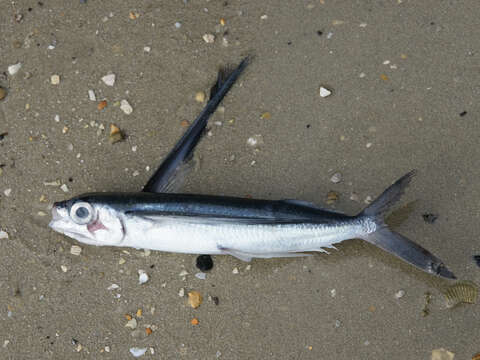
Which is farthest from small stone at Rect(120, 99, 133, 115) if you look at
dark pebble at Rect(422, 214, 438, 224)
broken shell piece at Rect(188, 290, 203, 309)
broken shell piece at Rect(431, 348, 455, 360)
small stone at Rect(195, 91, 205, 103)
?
broken shell piece at Rect(431, 348, 455, 360)

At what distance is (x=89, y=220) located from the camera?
2.67 m

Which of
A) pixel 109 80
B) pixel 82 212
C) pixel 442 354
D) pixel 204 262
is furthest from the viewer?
pixel 109 80

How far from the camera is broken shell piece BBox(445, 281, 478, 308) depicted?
119 inches

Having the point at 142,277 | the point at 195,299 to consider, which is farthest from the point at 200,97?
the point at 195,299

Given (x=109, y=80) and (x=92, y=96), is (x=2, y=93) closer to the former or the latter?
(x=92, y=96)

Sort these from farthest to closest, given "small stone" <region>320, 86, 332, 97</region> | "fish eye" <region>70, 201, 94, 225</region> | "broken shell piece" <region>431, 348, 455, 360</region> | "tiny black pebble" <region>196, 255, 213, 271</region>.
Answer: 1. "small stone" <region>320, 86, 332, 97</region>
2. "tiny black pebble" <region>196, 255, 213, 271</region>
3. "broken shell piece" <region>431, 348, 455, 360</region>
4. "fish eye" <region>70, 201, 94, 225</region>

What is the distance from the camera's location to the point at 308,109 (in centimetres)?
325

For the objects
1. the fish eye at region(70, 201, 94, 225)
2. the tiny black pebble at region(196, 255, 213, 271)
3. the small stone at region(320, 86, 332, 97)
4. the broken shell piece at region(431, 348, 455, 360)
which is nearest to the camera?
the fish eye at region(70, 201, 94, 225)

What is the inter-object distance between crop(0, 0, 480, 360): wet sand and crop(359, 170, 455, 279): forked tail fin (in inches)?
12.4

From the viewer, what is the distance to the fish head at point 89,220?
267cm

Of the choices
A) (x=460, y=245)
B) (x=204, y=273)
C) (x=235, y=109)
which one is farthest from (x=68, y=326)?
(x=460, y=245)

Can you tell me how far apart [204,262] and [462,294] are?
2081 millimetres

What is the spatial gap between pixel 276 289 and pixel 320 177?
3.27 feet

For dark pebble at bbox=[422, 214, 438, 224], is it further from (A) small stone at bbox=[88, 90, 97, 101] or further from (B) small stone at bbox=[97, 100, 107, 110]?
(A) small stone at bbox=[88, 90, 97, 101]
